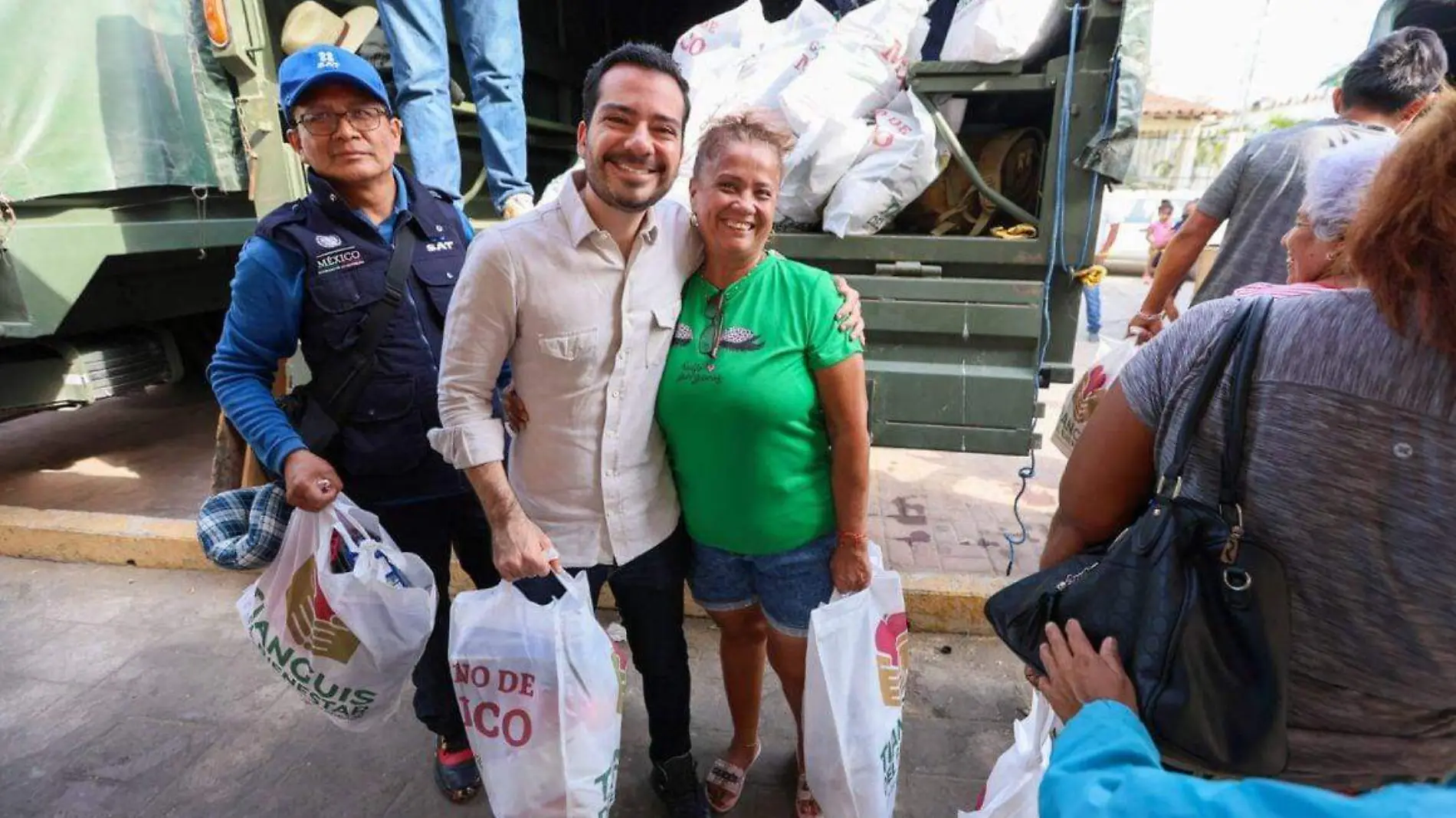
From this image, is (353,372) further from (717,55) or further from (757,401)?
(717,55)

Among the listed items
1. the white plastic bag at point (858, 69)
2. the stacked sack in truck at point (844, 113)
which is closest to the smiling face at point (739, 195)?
the stacked sack in truck at point (844, 113)

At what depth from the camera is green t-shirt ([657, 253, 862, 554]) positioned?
58.9 inches

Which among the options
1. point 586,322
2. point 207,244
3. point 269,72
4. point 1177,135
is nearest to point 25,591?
point 207,244

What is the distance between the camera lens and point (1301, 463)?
89 cm

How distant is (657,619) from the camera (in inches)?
70.7

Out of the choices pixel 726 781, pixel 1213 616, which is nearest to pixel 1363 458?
pixel 1213 616

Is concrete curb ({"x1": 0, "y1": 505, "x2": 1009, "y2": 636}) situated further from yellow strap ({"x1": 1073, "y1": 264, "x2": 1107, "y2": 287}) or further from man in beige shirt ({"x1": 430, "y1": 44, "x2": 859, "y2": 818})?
man in beige shirt ({"x1": 430, "y1": 44, "x2": 859, "y2": 818})

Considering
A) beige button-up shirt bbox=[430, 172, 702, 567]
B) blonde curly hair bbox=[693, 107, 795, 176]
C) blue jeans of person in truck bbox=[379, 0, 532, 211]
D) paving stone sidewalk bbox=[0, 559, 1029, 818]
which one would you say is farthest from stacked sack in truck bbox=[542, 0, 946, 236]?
paving stone sidewalk bbox=[0, 559, 1029, 818]

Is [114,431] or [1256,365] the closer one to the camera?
[1256,365]

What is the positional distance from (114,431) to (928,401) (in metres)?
5.74

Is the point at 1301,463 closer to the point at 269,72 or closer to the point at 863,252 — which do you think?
the point at 863,252

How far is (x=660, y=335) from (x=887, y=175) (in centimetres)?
135

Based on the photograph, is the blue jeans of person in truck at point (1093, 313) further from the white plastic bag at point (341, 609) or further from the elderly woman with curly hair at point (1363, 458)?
the white plastic bag at point (341, 609)

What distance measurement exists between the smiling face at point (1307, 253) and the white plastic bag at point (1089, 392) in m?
0.46
